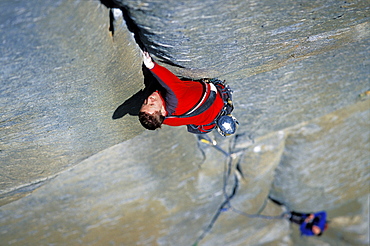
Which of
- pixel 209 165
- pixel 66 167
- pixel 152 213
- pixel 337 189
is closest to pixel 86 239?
pixel 152 213

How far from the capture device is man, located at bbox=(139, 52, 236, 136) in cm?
172

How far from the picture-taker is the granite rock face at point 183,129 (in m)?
1.53

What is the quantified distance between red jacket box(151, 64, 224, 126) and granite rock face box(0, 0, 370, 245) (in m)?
0.15

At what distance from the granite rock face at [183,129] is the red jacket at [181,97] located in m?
0.15

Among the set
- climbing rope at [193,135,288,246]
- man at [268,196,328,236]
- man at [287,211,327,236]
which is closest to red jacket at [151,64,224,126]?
climbing rope at [193,135,288,246]

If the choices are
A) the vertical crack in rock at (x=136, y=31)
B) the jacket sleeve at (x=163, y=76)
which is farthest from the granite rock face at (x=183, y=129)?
the jacket sleeve at (x=163, y=76)

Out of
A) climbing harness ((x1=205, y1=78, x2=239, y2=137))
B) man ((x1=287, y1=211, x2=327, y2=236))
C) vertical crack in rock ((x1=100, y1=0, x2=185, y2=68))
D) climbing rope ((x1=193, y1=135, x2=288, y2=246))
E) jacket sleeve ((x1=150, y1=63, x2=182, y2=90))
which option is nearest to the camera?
vertical crack in rock ((x1=100, y1=0, x2=185, y2=68))

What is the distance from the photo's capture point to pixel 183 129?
290 centimetres

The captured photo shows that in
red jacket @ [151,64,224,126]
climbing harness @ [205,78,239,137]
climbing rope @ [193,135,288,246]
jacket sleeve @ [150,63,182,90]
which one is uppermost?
jacket sleeve @ [150,63,182,90]

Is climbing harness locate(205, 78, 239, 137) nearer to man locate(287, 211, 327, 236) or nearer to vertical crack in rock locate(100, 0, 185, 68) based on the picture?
vertical crack in rock locate(100, 0, 185, 68)

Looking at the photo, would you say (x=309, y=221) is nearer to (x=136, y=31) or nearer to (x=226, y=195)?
(x=226, y=195)

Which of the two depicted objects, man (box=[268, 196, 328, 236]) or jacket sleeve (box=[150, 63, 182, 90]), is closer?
jacket sleeve (box=[150, 63, 182, 90])

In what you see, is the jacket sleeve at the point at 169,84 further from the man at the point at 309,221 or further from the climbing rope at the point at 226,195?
the man at the point at 309,221

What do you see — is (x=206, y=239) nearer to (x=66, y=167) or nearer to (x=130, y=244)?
(x=130, y=244)
